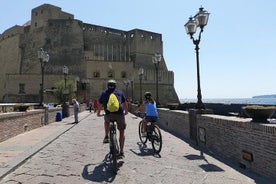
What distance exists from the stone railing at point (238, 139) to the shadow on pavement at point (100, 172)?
2.69m

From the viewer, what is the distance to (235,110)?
76.8 feet

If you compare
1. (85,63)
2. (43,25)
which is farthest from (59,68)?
(43,25)

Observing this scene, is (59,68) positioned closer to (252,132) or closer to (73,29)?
(73,29)

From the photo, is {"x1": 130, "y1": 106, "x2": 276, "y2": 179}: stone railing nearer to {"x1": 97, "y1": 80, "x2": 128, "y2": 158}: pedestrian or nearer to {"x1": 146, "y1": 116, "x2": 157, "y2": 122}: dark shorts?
{"x1": 146, "y1": 116, "x2": 157, "y2": 122}: dark shorts

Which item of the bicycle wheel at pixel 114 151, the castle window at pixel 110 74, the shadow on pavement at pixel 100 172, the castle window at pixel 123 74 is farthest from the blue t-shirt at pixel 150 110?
the castle window at pixel 123 74

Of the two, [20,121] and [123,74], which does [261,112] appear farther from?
[123,74]

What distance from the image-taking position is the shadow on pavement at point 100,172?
6.12 meters

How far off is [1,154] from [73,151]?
1.95 metres

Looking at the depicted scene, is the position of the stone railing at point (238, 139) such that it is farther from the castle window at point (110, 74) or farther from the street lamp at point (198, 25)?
the castle window at point (110, 74)

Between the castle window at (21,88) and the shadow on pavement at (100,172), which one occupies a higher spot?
the castle window at (21,88)

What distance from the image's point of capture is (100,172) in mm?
6668

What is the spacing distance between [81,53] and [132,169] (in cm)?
6414

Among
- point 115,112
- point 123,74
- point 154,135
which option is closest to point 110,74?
point 123,74

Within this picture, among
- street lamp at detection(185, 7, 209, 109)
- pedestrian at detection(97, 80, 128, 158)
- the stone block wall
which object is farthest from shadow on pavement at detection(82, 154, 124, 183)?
street lamp at detection(185, 7, 209, 109)
